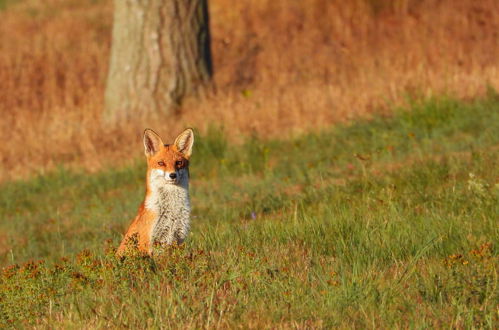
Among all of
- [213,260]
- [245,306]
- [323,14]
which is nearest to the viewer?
[245,306]

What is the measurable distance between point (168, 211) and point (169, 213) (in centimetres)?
2

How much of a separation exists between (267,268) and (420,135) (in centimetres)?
740

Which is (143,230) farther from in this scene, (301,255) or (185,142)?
(301,255)

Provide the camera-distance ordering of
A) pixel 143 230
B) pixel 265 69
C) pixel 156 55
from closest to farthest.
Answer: pixel 143 230 < pixel 156 55 < pixel 265 69

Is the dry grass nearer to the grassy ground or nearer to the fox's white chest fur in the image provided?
the grassy ground

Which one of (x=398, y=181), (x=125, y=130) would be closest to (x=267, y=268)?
(x=398, y=181)

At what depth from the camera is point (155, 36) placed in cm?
1625

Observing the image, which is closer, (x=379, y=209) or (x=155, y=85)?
(x=379, y=209)

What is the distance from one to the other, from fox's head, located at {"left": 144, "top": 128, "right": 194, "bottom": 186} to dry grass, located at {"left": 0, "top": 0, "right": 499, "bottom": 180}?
6.86 metres

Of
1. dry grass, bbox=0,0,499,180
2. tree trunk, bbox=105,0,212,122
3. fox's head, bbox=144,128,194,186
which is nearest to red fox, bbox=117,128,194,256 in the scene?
fox's head, bbox=144,128,194,186

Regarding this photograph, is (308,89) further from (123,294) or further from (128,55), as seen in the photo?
(123,294)

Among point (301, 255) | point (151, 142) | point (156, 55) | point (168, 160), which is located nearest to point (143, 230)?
point (168, 160)

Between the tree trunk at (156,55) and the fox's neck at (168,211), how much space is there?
907 cm

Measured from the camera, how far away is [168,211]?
721 cm
